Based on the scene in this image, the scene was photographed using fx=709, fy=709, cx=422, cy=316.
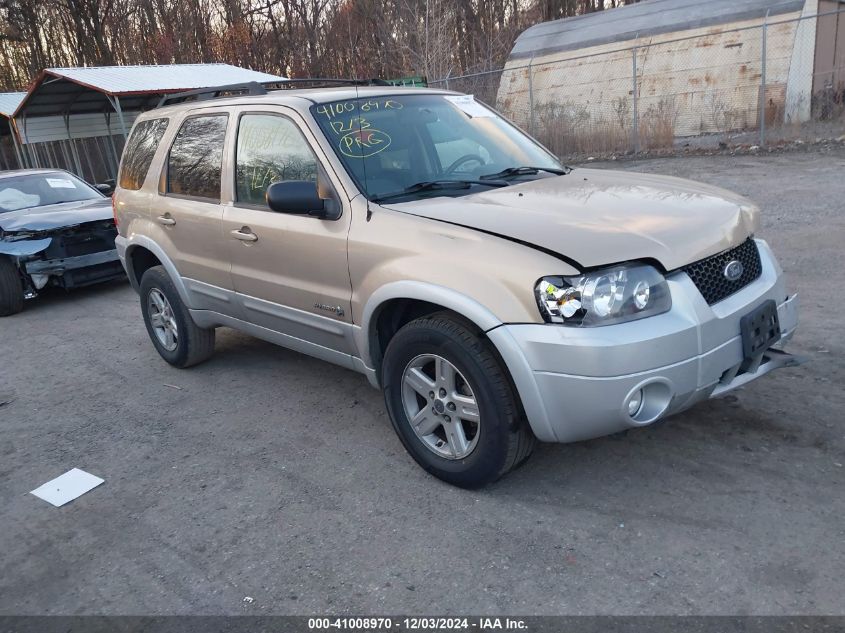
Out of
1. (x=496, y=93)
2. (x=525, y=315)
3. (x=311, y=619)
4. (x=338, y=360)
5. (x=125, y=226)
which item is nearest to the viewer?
(x=311, y=619)

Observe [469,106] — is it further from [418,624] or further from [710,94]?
[710,94]

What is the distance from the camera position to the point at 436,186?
386 centimetres

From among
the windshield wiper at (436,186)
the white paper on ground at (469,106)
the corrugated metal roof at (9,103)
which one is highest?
the corrugated metal roof at (9,103)

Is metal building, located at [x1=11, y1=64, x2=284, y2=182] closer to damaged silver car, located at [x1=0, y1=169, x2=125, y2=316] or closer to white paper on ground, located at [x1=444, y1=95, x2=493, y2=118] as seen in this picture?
damaged silver car, located at [x1=0, y1=169, x2=125, y2=316]

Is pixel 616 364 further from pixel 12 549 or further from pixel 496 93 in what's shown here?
pixel 496 93

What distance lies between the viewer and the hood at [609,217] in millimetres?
2994

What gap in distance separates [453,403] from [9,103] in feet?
75.1

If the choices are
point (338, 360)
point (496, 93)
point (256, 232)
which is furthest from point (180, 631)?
point (496, 93)

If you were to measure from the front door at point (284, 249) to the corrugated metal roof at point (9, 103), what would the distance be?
18.2 meters

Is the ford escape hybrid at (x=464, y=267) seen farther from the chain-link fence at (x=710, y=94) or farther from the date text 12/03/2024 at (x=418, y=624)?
the chain-link fence at (x=710, y=94)

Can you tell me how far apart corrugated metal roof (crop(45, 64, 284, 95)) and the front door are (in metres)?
12.3

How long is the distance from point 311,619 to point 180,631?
505 millimetres

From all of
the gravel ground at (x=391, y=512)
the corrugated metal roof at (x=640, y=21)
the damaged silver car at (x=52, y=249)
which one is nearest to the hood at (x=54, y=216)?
the damaged silver car at (x=52, y=249)

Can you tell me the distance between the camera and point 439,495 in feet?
11.4
